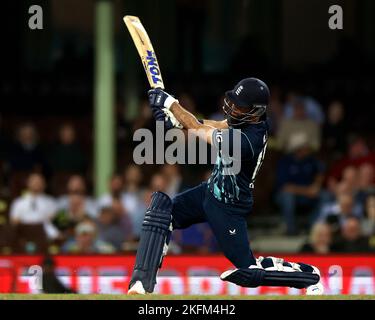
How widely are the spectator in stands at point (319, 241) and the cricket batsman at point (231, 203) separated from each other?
4.44 m

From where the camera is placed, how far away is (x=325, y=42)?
65.5ft

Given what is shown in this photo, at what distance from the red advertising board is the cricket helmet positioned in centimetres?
352

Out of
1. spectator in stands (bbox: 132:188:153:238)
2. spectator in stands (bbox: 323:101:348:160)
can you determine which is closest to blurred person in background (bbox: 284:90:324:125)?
spectator in stands (bbox: 323:101:348:160)

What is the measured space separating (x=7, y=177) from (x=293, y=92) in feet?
13.3

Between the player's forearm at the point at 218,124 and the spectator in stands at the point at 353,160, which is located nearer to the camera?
the player's forearm at the point at 218,124

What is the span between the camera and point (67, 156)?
16.6 meters

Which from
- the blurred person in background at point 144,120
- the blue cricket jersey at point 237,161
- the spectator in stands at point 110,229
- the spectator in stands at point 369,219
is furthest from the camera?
the blurred person in background at point 144,120

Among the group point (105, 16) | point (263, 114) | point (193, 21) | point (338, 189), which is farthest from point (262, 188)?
point (263, 114)

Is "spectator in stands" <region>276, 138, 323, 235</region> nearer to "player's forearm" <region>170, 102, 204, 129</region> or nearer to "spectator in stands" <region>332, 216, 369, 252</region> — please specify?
"spectator in stands" <region>332, 216, 369, 252</region>

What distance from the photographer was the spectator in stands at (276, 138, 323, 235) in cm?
1566

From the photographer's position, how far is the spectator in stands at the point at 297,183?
15656 mm

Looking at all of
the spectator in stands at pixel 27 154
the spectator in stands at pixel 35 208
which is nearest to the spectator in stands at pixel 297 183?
the spectator in stands at pixel 35 208

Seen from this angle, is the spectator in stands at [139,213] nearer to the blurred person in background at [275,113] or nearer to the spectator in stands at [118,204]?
the spectator in stands at [118,204]

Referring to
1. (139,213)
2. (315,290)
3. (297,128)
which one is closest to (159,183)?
(139,213)
